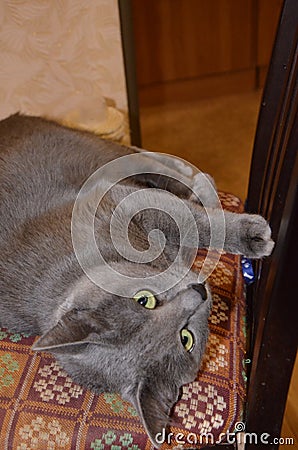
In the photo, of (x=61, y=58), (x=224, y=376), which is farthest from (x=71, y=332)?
(x=61, y=58)

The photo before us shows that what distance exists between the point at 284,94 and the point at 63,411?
2.02ft

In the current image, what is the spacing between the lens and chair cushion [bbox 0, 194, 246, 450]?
2.63ft

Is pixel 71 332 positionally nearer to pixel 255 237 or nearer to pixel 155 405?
pixel 155 405

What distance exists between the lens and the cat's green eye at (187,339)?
0.85 m

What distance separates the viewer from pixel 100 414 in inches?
32.0

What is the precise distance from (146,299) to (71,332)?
127 millimetres

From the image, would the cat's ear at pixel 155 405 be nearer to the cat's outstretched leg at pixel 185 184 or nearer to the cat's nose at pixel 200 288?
the cat's nose at pixel 200 288

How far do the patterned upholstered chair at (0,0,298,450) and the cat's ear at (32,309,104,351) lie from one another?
0.10m

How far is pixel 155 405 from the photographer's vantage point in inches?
31.1

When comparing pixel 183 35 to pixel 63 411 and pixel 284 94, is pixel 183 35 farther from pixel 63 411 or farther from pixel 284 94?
pixel 63 411

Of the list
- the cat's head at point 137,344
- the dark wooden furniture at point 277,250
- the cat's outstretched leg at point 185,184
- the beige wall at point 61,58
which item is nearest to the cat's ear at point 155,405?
the cat's head at point 137,344

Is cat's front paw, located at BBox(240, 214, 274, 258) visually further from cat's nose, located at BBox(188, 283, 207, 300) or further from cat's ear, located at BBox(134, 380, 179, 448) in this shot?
cat's ear, located at BBox(134, 380, 179, 448)

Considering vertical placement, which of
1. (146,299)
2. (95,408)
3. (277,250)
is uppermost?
(277,250)

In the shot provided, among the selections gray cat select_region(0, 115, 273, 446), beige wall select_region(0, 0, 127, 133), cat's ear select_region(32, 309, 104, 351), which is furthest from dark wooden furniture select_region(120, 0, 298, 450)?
beige wall select_region(0, 0, 127, 133)
